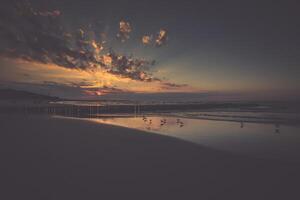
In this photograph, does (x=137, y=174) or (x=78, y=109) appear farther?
(x=78, y=109)

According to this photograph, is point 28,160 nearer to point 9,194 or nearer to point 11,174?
point 11,174

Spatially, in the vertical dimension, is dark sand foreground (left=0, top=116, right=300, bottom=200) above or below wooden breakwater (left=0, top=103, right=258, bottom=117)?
above

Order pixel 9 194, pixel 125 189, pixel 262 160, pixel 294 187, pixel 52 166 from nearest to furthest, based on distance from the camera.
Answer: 1. pixel 9 194
2. pixel 125 189
3. pixel 294 187
4. pixel 52 166
5. pixel 262 160

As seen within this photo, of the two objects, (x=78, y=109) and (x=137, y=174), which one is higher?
(x=137, y=174)

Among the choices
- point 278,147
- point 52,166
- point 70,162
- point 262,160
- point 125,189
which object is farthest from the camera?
point 278,147

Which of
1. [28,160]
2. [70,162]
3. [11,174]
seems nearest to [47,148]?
[28,160]

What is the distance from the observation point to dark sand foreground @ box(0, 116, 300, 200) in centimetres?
698

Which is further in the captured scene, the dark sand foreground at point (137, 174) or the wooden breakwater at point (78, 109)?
the wooden breakwater at point (78, 109)

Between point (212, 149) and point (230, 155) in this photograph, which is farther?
point (212, 149)

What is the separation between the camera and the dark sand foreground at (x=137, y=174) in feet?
22.9

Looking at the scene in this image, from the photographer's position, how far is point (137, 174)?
8633mm

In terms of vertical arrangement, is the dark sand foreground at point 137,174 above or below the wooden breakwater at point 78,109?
above

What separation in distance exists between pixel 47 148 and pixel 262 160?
11.0 m

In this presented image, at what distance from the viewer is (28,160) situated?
995 cm
